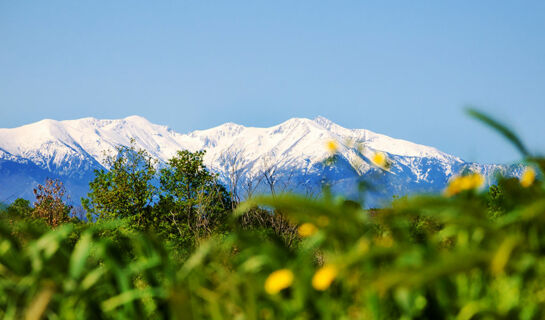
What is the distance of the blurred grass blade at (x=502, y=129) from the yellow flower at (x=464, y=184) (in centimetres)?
18

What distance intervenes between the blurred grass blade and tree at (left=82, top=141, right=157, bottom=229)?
15.1 meters

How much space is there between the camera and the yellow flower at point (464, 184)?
1.49 meters

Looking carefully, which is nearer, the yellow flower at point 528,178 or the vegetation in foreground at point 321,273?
the vegetation in foreground at point 321,273

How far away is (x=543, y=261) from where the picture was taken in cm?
143

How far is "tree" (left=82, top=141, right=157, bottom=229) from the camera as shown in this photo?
1598cm

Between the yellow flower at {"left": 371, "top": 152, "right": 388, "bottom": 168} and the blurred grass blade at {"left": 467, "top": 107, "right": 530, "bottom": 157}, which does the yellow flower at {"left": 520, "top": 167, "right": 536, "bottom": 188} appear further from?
the yellow flower at {"left": 371, "top": 152, "right": 388, "bottom": 168}

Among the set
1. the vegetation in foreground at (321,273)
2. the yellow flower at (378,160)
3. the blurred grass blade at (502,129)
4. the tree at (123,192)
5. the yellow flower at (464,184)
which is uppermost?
the blurred grass blade at (502,129)

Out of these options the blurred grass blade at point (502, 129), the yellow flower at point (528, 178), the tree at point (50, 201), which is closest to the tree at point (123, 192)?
the tree at point (50, 201)

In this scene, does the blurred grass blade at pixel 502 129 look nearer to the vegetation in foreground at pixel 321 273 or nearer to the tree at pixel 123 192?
the vegetation in foreground at pixel 321 273

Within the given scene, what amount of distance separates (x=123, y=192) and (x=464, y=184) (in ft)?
51.7

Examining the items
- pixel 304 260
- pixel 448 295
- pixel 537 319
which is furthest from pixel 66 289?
pixel 537 319

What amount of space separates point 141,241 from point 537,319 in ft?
4.20

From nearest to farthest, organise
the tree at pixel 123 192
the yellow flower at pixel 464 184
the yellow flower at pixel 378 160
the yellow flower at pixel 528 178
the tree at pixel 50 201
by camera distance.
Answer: the yellow flower at pixel 464 184 → the yellow flower at pixel 528 178 → the yellow flower at pixel 378 160 → the tree at pixel 50 201 → the tree at pixel 123 192

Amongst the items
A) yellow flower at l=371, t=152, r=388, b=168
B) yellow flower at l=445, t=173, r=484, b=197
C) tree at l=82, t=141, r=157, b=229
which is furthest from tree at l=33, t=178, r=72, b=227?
yellow flower at l=445, t=173, r=484, b=197
